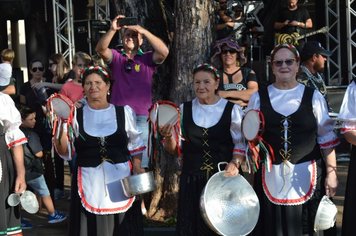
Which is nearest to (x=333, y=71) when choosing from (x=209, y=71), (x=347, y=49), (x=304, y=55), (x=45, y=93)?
(x=347, y=49)

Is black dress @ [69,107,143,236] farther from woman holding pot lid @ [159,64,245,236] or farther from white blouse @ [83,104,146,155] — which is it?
woman holding pot lid @ [159,64,245,236]

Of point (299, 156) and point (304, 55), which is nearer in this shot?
point (299, 156)

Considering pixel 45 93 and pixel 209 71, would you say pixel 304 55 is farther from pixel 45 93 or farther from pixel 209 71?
pixel 45 93

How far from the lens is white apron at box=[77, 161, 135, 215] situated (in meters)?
5.49

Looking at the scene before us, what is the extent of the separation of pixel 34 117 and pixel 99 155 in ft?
8.46

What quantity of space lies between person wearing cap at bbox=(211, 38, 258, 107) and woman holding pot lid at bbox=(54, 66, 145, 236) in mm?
1393

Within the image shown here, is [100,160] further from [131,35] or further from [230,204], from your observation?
[131,35]

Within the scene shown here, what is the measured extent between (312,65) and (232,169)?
154 cm

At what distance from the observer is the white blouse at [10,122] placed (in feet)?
19.5

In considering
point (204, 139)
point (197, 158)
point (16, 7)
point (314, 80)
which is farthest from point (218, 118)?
point (16, 7)

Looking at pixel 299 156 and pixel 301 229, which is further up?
pixel 299 156

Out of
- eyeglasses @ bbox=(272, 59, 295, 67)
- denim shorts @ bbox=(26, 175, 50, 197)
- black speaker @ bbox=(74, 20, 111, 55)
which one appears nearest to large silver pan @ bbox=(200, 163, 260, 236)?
eyeglasses @ bbox=(272, 59, 295, 67)

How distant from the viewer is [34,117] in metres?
7.93

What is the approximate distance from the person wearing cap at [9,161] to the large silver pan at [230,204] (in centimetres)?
155
